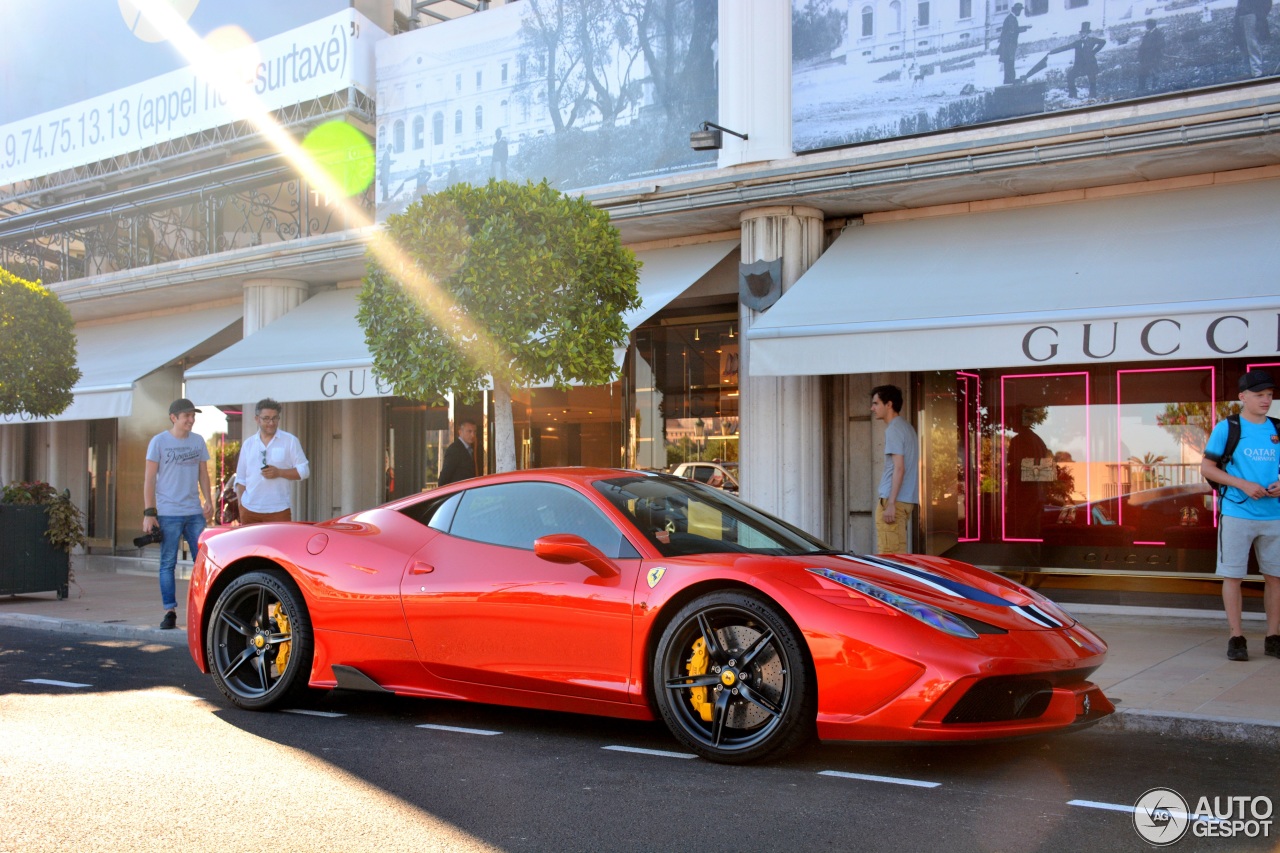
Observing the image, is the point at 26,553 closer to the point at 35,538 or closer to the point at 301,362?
the point at 35,538

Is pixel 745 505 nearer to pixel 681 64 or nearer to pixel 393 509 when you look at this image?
pixel 393 509

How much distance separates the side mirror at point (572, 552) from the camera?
475 cm

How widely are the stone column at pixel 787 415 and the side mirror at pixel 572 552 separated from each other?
5731 mm

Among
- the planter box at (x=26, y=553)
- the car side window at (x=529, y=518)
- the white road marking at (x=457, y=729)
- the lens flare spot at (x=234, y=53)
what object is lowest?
the white road marking at (x=457, y=729)

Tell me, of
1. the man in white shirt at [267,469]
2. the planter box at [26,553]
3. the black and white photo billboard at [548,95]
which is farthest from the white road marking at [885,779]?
the planter box at [26,553]

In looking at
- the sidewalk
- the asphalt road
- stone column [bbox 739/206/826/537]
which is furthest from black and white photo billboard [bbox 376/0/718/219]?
the asphalt road

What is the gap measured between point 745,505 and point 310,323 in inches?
371

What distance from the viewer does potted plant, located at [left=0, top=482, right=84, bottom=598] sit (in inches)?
437

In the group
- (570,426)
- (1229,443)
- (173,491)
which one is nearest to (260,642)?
(173,491)

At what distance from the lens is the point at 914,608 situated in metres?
4.31

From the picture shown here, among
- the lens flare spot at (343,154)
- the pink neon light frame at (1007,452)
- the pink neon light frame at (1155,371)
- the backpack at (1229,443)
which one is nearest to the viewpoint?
the backpack at (1229,443)

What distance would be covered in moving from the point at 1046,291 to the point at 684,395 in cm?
471

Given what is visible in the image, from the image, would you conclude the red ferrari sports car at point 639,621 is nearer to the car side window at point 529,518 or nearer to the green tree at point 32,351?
the car side window at point 529,518

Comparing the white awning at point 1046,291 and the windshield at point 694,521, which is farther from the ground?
the white awning at point 1046,291
